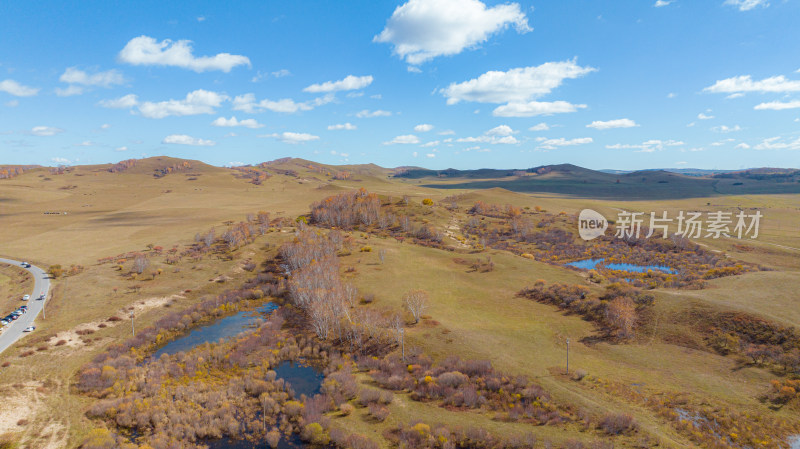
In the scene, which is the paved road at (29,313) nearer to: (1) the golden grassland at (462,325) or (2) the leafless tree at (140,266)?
(1) the golden grassland at (462,325)

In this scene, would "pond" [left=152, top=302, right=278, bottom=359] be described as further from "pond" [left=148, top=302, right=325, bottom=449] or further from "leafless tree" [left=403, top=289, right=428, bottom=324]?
"leafless tree" [left=403, top=289, right=428, bottom=324]

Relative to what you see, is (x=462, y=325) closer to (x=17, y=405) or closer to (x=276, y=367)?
(x=276, y=367)

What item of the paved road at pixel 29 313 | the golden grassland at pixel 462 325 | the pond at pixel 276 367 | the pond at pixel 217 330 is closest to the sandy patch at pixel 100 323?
the golden grassland at pixel 462 325

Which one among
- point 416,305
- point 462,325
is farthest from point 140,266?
point 462,325

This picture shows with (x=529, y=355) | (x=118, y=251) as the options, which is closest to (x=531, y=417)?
(x=529, y=355)

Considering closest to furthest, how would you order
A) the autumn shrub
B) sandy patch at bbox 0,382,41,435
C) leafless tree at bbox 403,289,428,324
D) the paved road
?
the autumn shrub → sandy patch at bbox 0,382,41,435 → the paved road → leafless tree at bbox 403,289,428,324

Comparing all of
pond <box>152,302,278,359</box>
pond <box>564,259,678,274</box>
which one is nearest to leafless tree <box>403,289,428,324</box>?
pond <box>152,302,278,359</box>

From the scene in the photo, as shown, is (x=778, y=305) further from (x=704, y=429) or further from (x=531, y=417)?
(x=531, y=417)
